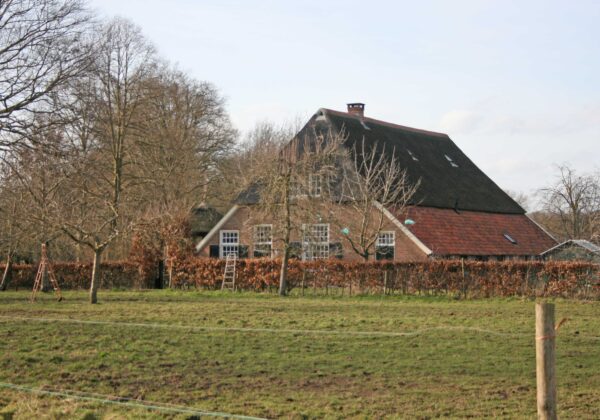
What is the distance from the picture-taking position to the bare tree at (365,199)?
35.2 metres

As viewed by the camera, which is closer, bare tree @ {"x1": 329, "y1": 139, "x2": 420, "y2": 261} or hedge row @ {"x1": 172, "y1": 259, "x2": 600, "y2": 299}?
hedge row @ {"x1": 172, "y1": 259, "x2": 600, "y2": 299}

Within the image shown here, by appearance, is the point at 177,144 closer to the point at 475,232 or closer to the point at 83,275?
the point at 83,275

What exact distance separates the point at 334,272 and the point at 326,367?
58.4 feet

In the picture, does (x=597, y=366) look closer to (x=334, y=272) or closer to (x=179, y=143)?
(x=334, y=272)

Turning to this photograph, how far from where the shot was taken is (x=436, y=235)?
37625 mm

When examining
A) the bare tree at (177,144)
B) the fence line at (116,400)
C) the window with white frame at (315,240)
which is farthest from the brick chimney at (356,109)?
the fence line at (116,400)

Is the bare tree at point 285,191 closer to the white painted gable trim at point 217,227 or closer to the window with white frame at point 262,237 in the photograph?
the window with white frame at point 262,237

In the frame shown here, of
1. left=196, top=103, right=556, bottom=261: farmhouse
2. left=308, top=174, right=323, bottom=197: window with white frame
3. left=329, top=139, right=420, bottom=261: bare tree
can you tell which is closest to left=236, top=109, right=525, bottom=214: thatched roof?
left=196, top=103, right=556, bottom=261: farmhouse

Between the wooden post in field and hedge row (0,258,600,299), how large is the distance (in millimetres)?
20571

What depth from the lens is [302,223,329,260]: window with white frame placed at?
1224 inches

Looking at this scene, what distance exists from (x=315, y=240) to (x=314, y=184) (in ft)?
7.91

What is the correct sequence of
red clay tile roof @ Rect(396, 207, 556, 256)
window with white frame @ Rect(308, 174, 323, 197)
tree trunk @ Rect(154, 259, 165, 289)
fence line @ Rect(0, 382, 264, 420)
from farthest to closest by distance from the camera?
red clay tile roof @ Rect(396, 207, 556, 256) < tree trunk @ Rect(154, 259, 165, 289) < window with white frame @ Rect(308, 174, 323, 197) < fence line @ Rect(0, 382, 264, 420)

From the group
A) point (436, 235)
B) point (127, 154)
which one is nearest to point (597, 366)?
Answer: point (436, 235)

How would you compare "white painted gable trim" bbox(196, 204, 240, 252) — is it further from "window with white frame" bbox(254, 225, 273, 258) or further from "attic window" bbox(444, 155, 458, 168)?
"attic window" bbox(444, 155, 458, 168)
